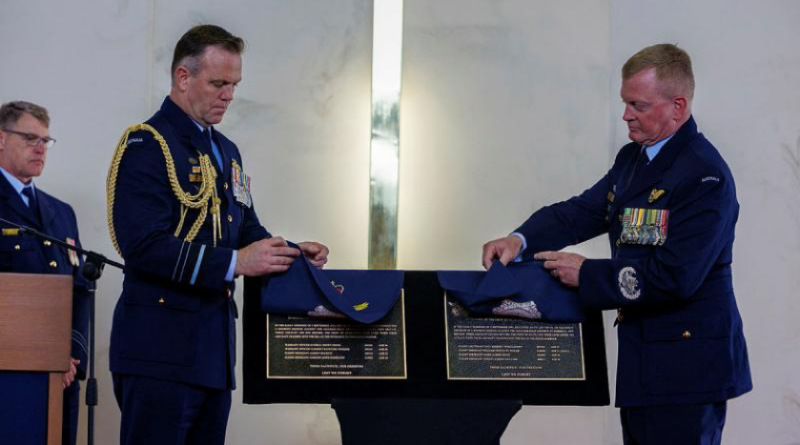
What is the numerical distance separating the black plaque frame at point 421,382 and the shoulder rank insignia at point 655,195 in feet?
1.31

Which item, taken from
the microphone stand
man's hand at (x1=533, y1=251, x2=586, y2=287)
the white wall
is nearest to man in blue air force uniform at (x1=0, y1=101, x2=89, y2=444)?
the white wall

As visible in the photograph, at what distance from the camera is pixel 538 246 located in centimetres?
294

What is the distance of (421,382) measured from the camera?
8.01 feet

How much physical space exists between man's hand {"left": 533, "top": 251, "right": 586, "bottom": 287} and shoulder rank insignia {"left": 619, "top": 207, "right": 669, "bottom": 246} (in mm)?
152

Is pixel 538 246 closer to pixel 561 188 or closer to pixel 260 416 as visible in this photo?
pixel 561 188

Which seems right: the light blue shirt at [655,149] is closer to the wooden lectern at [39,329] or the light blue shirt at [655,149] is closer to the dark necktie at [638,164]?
the dark necktie at [638,164]

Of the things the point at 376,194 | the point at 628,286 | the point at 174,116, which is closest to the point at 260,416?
the point at 376,194

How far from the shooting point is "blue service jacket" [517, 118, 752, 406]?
2477mm

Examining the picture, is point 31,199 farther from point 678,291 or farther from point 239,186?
point 678,291

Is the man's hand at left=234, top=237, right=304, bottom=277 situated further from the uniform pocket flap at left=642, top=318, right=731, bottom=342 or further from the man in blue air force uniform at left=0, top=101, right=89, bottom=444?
the man in blue air force uniform at left=0, top=101, right=89, bottom=444

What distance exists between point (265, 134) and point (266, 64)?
1.01ft

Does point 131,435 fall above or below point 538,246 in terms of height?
below

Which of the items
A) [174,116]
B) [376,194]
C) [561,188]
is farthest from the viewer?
[561,188]

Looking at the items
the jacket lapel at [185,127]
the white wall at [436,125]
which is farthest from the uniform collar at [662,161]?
the white wall at [436,125]
